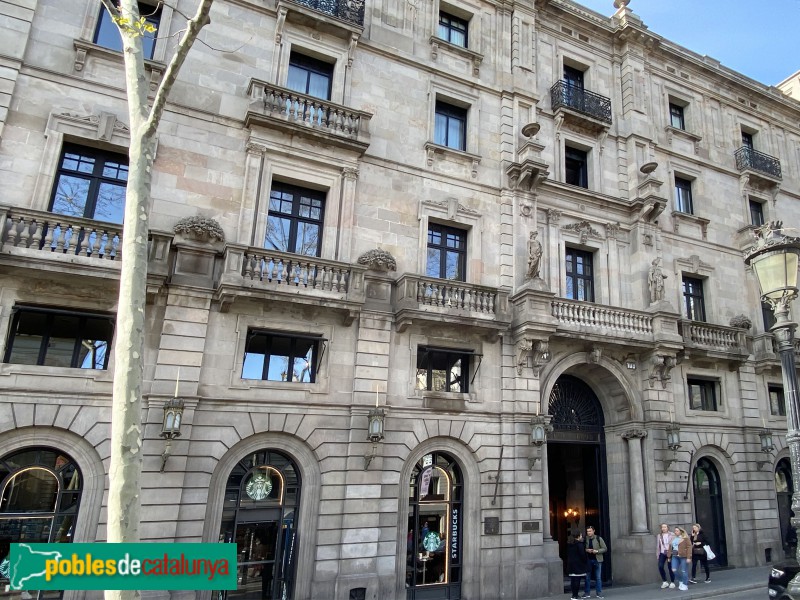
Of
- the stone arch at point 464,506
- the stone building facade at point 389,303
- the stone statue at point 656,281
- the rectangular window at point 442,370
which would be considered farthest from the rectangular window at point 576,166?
the stone arch at point 464,506

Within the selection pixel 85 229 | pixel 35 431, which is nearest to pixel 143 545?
pixel 35 431

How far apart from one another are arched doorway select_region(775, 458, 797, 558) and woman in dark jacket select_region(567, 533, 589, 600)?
425 inches

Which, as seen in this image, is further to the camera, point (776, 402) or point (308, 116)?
point (776, 402)

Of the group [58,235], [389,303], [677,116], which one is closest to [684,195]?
[677,116]

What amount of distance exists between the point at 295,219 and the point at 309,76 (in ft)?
16.8

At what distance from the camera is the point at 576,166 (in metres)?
21.6

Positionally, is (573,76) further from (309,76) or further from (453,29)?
(309,76)

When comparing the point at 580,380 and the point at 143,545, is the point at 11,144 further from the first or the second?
the point at 580,380

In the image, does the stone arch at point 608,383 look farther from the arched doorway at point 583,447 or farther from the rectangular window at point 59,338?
the rectangular window at point 59,338

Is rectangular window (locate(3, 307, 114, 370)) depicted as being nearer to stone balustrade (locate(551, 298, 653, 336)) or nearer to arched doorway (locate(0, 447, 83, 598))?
arched doorway (locate(0, 447, 83, 598))

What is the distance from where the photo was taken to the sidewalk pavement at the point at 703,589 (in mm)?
14891

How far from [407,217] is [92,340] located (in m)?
9.38

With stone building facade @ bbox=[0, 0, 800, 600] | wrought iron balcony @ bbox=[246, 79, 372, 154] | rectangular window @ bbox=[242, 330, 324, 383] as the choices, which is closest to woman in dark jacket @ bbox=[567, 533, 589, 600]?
stone building facade @ bbox=[0, 0, 800, 600]

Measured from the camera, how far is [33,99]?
516 inches
